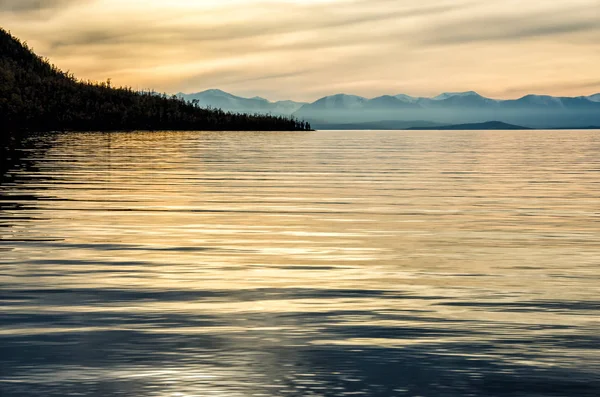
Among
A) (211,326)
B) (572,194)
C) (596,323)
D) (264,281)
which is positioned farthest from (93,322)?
(572,194)

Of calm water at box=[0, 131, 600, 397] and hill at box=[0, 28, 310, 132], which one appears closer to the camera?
calm water at box=[0, 131, 600, 397]

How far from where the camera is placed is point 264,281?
12.8m

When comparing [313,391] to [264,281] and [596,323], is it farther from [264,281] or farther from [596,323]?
[264,281]

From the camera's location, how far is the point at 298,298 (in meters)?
11.6

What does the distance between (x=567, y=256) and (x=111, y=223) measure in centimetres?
1046

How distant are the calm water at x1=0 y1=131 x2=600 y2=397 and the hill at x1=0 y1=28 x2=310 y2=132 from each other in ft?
443

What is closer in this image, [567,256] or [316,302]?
[316,302]

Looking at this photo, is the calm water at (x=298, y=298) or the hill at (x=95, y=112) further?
the hill at (x=95, y=112)

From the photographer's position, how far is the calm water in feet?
26.0

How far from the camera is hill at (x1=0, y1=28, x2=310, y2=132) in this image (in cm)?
15962

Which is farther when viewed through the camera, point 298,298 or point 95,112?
point 95,112

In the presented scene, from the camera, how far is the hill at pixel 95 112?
15962 cm

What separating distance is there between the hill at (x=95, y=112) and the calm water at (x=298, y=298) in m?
135

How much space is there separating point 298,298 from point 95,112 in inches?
6616
